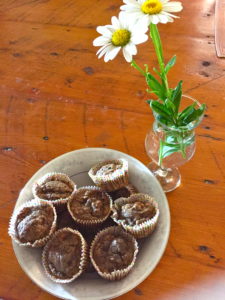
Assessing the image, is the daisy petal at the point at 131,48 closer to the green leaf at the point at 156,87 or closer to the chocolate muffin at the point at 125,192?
the green leaf at the point at 156,87

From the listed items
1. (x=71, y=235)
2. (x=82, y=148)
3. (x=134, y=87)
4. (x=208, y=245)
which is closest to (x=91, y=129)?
(x=82, y=148)

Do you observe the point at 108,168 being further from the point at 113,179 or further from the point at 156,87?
the point at 156,87

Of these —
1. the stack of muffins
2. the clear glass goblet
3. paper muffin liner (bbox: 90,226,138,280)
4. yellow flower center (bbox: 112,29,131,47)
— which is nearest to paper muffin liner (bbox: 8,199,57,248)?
the stack of muffins

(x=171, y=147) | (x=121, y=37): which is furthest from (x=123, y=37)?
(x=171, y=147)

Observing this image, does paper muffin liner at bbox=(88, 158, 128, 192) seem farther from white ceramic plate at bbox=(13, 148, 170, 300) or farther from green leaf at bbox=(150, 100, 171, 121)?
green leaf at bbox=(150, 100, 171, 121)

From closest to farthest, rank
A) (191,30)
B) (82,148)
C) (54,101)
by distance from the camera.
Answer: (82,148), (54,101), (191,30)

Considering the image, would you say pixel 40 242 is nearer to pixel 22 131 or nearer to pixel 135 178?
pixel 135 178
